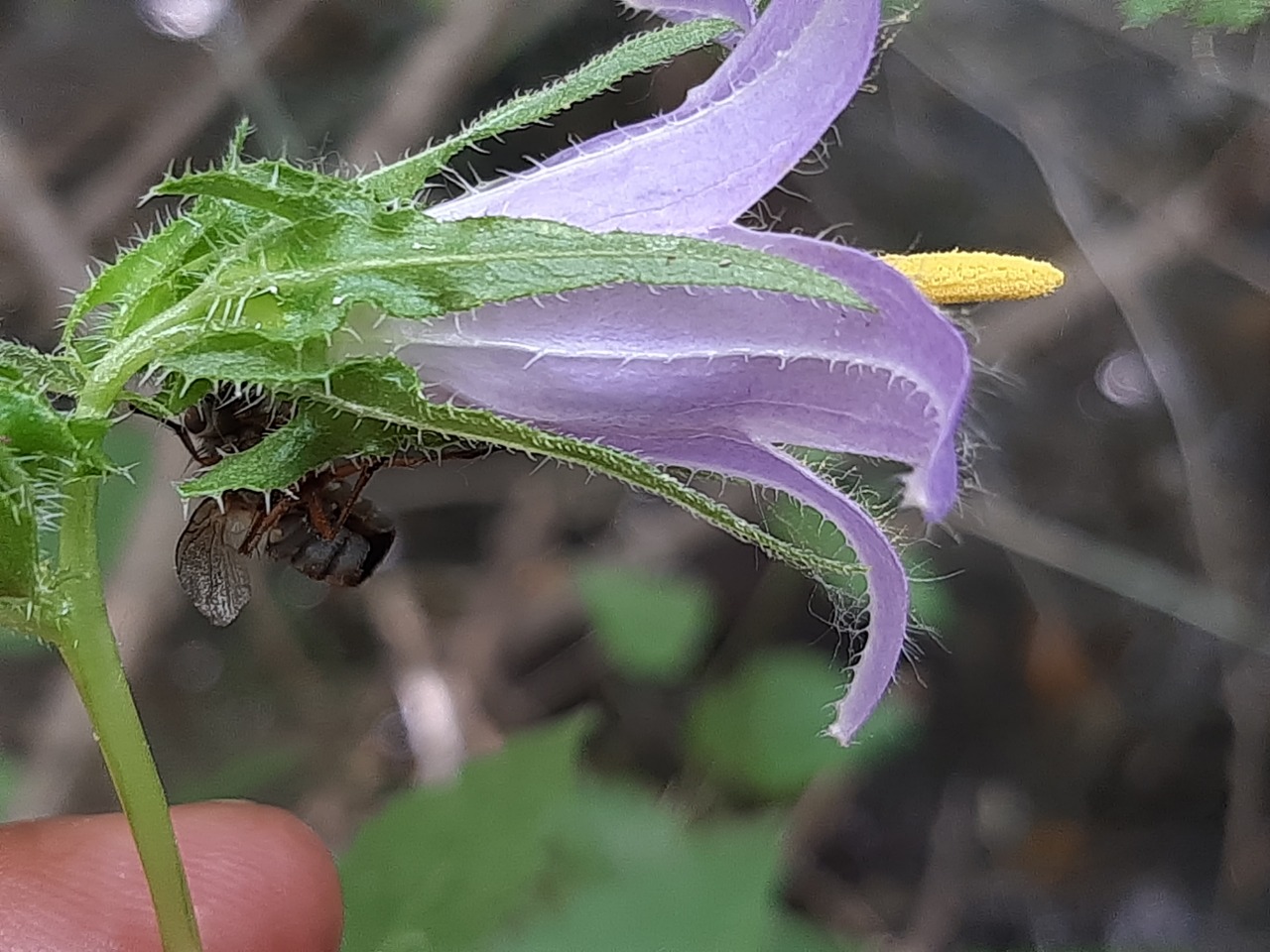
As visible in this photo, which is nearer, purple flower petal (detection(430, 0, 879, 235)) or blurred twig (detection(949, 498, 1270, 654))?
purple flower petal (detection(430, 0, 879, 235))

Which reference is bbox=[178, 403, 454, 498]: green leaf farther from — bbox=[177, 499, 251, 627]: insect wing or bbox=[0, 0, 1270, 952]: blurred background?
bbox=[0, 0, 1270, 952]: blurred background

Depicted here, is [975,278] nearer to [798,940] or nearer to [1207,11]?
[1207,11]

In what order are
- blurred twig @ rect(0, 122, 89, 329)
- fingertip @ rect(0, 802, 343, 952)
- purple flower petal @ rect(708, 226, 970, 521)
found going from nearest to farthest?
purple flower petal @ rect(708, 226, 970, 521), fingertip @ rect(0, 802, 343, 952), blurred twig @ rect(0, 122, 89, 329)

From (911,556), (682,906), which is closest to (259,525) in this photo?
(682,906)

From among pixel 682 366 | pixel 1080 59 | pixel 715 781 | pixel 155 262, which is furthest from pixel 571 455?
pixel 1080 59

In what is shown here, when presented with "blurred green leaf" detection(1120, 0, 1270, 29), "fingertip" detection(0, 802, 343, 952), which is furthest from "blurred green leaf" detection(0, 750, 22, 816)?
"blurred green leaf" detection(1120, 0, 1270, 29)

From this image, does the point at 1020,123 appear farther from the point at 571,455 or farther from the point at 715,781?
the point at 571,455

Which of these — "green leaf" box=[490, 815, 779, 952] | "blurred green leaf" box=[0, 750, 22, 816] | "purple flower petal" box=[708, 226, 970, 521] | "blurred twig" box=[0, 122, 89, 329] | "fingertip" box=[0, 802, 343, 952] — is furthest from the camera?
"blurred twig" box=[0, 122, 89, 329]
